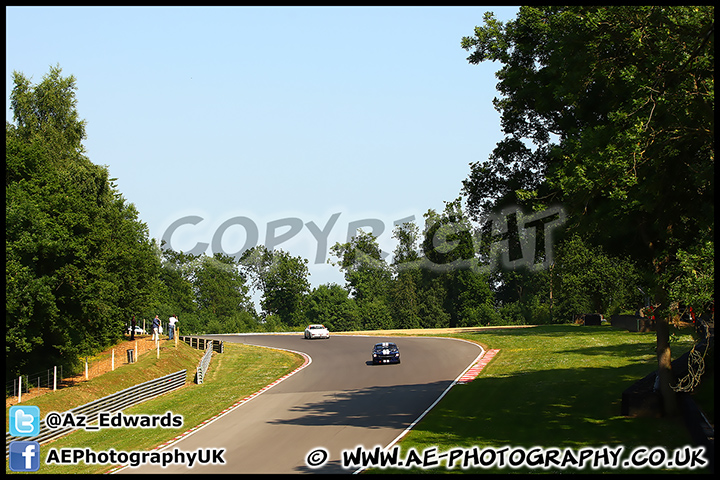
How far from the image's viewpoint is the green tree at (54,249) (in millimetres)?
35500

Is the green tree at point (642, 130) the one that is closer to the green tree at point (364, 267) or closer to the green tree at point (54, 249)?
the green tree at point (54, 249)

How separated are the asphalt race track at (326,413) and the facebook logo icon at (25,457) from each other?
2573 millimetres

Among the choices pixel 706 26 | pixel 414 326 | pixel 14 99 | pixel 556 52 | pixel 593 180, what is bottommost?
pixel 414 326

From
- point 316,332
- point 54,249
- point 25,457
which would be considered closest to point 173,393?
point 54,249

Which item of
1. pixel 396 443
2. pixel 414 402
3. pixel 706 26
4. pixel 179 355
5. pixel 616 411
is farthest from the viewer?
pixel 179 355

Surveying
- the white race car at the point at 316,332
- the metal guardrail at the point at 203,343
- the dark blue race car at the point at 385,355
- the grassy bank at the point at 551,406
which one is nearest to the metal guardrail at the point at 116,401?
the dark blue race car at the point at 385,355

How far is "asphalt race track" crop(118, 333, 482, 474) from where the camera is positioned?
1950 centimetres

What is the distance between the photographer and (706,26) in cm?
1758

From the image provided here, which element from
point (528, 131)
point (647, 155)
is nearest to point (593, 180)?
point (647, 155)

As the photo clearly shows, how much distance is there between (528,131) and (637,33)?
22.5m

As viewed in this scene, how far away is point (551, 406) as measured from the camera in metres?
25.8

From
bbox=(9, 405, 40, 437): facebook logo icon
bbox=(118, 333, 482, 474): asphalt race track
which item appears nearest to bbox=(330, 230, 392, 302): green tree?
bbox=(118, 333, 482, 474): asphalt race track

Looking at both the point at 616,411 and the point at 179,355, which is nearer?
the point at 616,411
